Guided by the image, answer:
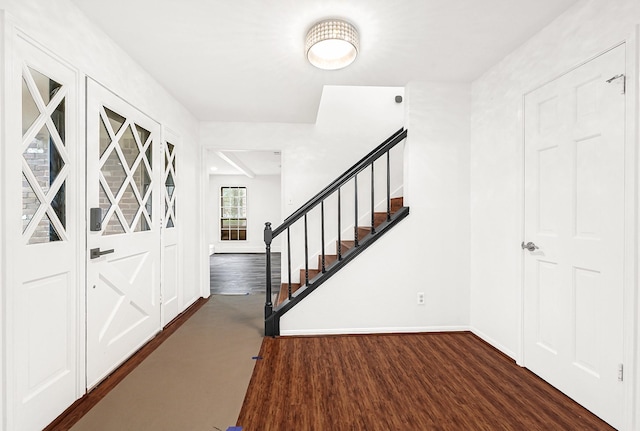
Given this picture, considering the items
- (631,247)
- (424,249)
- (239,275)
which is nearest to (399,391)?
(424,249)

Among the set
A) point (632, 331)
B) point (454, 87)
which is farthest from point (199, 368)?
point (454, 87)

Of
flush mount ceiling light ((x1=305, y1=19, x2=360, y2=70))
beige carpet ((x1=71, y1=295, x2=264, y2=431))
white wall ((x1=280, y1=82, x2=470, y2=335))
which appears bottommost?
beige carpet ((x1=71, y1=295, x2=264, y2=431))

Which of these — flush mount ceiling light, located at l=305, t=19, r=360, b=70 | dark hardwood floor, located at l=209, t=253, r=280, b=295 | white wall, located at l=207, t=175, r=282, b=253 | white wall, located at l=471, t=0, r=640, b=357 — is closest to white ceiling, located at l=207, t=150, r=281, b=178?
white wall, located at l=207, t=175, r=282, b=253

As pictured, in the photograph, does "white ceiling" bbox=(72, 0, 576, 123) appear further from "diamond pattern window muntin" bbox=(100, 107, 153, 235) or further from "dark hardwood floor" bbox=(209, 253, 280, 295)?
"dark hardwood floor" bbox=(209, 253, 280, 295)

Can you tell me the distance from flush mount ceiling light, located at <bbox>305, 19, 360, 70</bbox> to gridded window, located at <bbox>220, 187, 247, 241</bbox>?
7.60 metres

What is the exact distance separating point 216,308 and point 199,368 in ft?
4.89

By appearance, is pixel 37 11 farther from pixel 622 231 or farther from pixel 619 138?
pixel 622 231

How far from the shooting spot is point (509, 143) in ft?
8.24

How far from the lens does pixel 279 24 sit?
207 cm

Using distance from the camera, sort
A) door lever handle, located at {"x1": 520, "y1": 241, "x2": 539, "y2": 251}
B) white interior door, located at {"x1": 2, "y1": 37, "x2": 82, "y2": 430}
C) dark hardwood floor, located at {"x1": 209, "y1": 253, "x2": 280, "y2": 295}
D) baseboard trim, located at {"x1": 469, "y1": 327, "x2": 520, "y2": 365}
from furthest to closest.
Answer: dark hardwood floor, located at {"x1": 209, "y1": 253, "x2": 280, "y2": 295}
baseboard trim, located at {"x1": 469, "y1": 327, "x2": 520, "y2": 365}
door lever handle, located at {"x1": 520, "y1": 241, "x2": 539, "y2": 251}
white interior door, located at {"x1": 2, "y1": 37, "x2": 82, "y2": 430}

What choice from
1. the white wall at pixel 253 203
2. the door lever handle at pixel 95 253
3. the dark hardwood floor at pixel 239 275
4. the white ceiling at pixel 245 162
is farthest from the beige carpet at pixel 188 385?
the white wall at pixel 253 203

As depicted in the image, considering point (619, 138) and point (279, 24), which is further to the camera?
point (279, 24)

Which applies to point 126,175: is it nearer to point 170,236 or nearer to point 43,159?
point 43,159

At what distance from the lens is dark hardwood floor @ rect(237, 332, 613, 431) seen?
1721 mm
